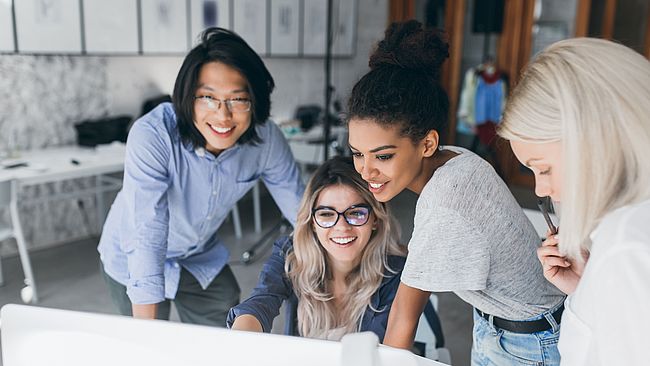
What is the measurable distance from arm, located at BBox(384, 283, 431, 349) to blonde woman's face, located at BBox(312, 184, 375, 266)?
0.36 metres

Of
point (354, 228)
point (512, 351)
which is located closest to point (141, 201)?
point (354, 228)

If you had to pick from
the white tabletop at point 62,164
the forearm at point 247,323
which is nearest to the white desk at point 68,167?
the white tabletop at point 62,164

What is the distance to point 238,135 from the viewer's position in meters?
1.45

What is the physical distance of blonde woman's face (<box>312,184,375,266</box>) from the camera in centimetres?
Answer: 140

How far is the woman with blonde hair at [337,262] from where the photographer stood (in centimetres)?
140

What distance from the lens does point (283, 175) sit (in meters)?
1.68

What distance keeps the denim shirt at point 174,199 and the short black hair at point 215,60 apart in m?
0.04

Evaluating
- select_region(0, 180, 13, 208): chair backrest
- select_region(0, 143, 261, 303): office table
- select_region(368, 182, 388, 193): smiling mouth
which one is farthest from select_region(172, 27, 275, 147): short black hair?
select_region(0, 180, 13, 208): chair backrest

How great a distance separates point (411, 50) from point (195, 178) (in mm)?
709

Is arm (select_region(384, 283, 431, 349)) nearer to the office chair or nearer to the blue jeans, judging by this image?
the blue jeans

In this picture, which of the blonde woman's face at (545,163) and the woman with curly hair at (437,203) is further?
the woman with curly hair at (437,203)

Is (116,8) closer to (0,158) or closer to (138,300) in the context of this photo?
(0,158)

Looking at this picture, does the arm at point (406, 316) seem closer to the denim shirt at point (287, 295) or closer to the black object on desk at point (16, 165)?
the denim shirt at point (287, 295)

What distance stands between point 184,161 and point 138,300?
353mm
